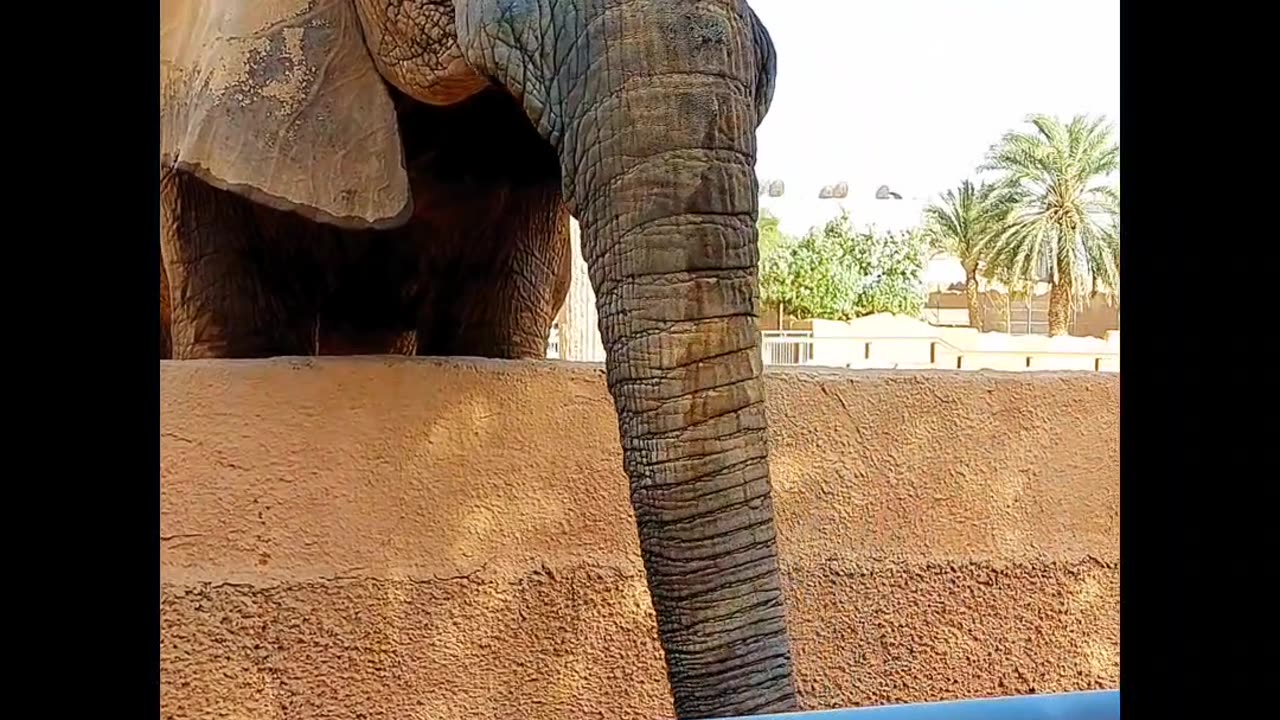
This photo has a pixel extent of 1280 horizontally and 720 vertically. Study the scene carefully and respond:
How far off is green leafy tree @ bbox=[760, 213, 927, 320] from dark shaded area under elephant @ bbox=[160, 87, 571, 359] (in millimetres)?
17185

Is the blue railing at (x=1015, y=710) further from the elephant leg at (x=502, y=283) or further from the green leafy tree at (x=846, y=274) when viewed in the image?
the green leafy tree at (x=846, y=274)

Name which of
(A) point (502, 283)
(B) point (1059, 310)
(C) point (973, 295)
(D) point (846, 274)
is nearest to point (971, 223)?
(C) point (973, 295)

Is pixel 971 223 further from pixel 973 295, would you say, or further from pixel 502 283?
pixel 502 283

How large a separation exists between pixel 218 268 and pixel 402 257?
0.40 metres

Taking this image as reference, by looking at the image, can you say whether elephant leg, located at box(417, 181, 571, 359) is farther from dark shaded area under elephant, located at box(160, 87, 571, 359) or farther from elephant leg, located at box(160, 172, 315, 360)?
elephant leg, located at box(160, 172, 315, 360)

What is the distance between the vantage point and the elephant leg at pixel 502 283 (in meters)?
3.04

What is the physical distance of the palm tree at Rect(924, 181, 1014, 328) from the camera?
17078 millimetres

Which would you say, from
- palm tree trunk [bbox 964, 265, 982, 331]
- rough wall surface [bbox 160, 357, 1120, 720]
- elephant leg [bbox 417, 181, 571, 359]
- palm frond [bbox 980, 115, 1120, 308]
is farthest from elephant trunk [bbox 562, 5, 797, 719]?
palm tree trunk [bbox 964, 265, 982, 331]

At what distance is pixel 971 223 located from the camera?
17828 millimetres
